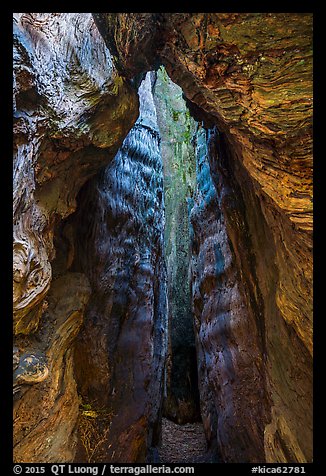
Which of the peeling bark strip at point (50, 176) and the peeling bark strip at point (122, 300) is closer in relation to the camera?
the peeling bark strip at point (50, 176)

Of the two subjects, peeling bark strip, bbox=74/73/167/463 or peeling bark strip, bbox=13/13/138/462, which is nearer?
peeling bark strip, bbox=13/13/138/462

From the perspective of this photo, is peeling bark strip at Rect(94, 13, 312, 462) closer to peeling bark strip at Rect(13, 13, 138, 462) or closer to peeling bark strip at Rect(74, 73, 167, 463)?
peeling bark strip at Rect(13, 13, 138, 462)

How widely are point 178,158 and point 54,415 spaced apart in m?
13.0

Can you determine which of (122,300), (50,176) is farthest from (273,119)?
(122,300)

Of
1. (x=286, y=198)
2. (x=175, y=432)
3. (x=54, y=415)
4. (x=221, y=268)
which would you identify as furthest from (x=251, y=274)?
(x=175, y=432)

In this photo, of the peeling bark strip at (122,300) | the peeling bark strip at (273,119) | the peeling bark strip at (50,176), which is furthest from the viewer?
the peeling bark strip at (122,300)

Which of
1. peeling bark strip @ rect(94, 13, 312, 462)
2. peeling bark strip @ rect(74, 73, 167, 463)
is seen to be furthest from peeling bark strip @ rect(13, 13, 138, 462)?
peeling bark strip @ rect(74, 73, 167, 463)

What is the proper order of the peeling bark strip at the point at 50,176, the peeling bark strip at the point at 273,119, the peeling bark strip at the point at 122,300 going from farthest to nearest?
the peeling bark strip at the point at 122,300, the peeling bark strip at the point at 50,176, the peeling bark strip at the point at 273,119

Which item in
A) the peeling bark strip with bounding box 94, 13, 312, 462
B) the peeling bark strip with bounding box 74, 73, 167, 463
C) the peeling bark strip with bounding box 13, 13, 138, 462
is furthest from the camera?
the peeling bark strip with bounding box 74, 73, 167, 463

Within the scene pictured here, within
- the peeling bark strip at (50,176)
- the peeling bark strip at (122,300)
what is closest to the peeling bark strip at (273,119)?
the peeling bark strip at (50,176)

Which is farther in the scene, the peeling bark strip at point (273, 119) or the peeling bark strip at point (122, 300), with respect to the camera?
the peeling bark strip at point (122, 300)

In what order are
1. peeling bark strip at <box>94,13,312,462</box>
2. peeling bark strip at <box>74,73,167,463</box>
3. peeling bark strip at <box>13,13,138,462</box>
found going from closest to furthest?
1. peeling bark strip at <box>94,13,312,462</box>
2. peeling bark strip at <box>13,13,138,462</box>
3. peeling bark strip at <box>74,73,167,463</box>

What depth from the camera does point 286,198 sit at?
11.6 ft

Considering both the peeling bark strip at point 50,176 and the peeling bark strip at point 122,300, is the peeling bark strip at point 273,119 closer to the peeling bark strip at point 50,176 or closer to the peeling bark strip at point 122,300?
the peeling bark strip at point 50,176
